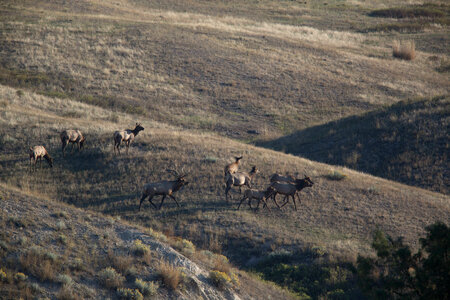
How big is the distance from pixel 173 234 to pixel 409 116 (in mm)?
25433

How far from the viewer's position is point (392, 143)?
3416cm

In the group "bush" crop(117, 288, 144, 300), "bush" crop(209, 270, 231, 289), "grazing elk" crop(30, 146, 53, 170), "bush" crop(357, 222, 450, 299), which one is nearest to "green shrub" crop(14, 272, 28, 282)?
"bush" crop(117, 288, 144, 300)

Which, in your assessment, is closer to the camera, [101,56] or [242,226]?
[242,226]

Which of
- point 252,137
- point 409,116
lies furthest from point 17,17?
point 409,116

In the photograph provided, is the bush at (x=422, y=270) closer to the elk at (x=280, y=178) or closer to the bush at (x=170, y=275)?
the bush at (x=170, y=275)

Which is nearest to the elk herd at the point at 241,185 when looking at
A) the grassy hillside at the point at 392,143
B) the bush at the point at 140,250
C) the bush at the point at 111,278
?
the bush at the point at 140,250

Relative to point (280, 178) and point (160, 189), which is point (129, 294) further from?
point (280, 178)

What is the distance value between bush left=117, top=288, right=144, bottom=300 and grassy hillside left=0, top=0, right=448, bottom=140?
27982 mm

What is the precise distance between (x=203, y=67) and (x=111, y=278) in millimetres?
41386

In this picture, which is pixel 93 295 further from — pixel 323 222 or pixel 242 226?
pixel 323 222

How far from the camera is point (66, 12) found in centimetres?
6391

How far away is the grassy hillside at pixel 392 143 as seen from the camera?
30.8 meters

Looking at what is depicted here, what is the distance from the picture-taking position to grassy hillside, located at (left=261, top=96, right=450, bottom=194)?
3084cm

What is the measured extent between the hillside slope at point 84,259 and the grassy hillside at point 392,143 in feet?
62.8
